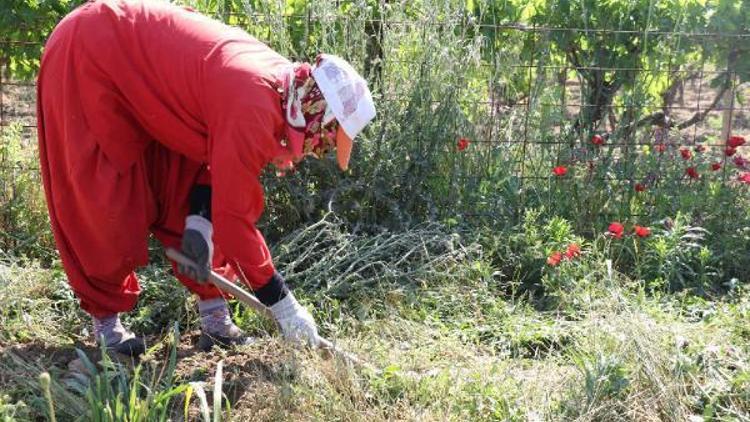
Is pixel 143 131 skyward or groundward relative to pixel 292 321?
skyward

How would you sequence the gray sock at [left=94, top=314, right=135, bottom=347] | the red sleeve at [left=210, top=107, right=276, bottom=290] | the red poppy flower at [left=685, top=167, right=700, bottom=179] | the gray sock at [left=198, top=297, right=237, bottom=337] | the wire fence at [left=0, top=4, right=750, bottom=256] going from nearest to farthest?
the red sleeve at [left=210, top=107, right=276, bottom=290] < the gray sock at [left=94, top=314, right=135, bottom=347] < the gray sock at [left=198, top=297, right=237, bottom=337] < the wire fence at [left=0, top=4, right=750, bottom=256] < the red poppy flower at [left=685, top=167, right=700, bottom=179]

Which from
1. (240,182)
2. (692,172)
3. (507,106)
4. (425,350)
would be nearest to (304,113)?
(240,182)

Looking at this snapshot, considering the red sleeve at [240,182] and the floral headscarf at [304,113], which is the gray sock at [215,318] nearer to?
the red sleeve at [240,182]

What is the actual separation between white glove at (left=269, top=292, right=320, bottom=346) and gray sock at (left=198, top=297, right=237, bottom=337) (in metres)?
0.44

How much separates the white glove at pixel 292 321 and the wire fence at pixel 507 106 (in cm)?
131

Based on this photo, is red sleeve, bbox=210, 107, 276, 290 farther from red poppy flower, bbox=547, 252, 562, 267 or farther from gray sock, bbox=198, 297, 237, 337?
red poppy flower, bbox=547, 252, 562, 267

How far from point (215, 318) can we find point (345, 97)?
3.65 feet

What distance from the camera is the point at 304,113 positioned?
276 cm

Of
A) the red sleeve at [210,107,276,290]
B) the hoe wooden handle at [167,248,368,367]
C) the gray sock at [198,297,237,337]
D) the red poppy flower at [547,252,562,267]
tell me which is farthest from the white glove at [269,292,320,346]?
the red poppy flower at [547,252,562,267]

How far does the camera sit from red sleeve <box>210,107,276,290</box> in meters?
2.65

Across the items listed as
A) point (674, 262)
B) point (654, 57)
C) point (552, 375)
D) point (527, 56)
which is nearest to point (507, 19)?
point (527, 56)

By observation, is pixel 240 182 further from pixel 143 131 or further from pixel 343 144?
pixel 143 131

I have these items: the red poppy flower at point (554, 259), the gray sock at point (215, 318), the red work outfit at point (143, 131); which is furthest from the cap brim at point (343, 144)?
the red poppy flower at point (554, 259)

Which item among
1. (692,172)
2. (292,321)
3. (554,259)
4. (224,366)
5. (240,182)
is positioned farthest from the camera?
(692,172)
